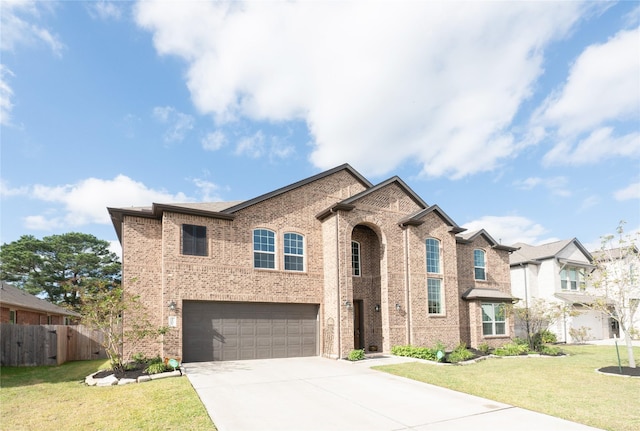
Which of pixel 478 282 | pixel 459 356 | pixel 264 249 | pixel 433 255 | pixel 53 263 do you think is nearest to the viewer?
pixel 459 356

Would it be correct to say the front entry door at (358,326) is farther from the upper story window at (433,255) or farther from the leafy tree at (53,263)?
the leafy tree at (53,263)

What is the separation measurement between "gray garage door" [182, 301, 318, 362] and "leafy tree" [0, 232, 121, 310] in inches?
1084

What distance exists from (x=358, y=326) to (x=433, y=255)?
198 inches

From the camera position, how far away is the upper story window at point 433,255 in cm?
1947

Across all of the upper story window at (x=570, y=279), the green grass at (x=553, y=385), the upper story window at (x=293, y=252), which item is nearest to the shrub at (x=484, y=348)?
the green grass at (x=553, y=385)

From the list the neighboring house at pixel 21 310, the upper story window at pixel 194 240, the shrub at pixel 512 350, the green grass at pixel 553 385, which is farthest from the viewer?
the neighboring house at pixel 21 310

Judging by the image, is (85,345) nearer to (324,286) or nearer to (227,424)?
(324,286)

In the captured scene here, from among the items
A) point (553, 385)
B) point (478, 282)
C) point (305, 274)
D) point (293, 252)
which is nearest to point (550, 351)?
point (478, 282)

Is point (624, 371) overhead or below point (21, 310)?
below

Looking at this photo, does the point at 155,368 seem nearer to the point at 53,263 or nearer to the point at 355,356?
the point at 355,356

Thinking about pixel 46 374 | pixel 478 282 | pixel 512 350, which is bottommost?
pixel 512 350

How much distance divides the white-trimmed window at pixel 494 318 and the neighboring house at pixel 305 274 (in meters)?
0.05

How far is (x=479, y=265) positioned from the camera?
22.8 meters

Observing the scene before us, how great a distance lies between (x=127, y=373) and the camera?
12.0 m
